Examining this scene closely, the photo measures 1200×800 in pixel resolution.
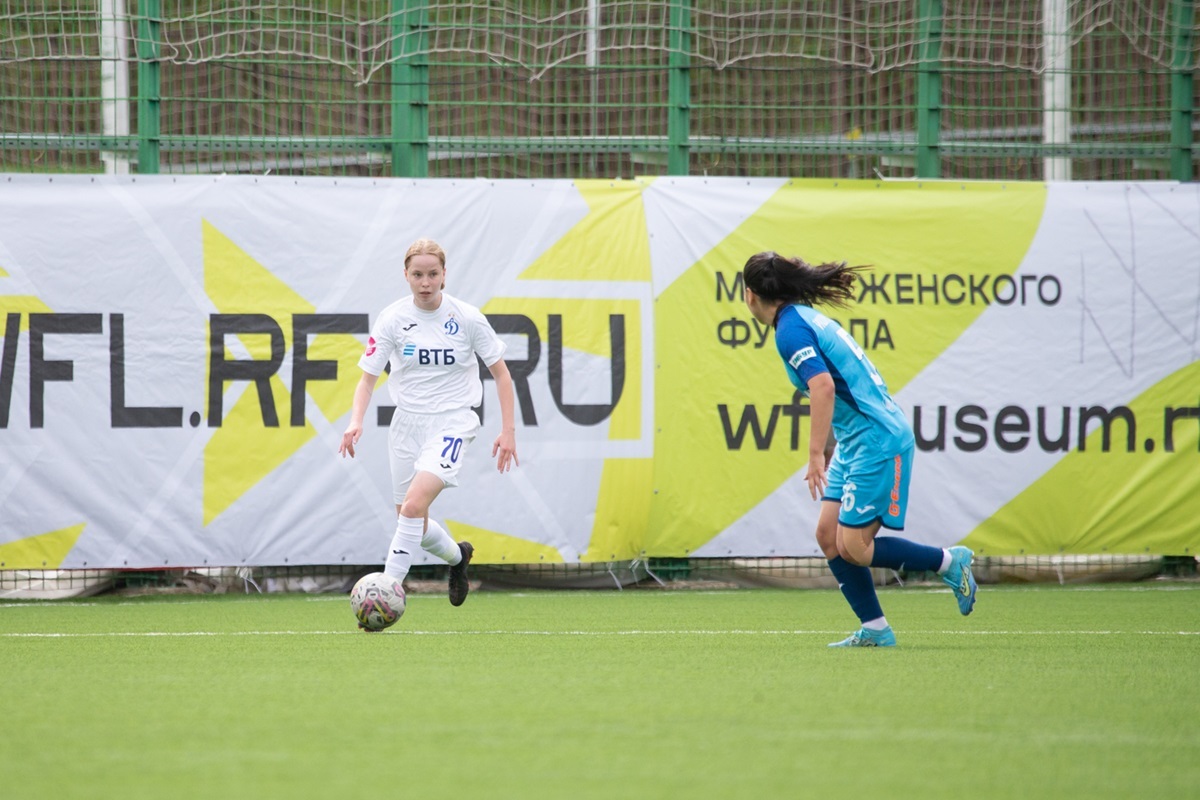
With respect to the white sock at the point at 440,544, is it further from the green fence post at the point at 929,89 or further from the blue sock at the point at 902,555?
the green fence post at the point at 929,89

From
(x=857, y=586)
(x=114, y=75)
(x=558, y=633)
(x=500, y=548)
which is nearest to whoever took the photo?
(x=857, y=586)

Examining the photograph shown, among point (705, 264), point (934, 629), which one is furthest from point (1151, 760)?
point (705, 264)

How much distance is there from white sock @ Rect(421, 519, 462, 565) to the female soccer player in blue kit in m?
2.22

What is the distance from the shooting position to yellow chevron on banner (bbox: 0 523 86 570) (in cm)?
971

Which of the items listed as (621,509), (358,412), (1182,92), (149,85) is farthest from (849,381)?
(1182,92)

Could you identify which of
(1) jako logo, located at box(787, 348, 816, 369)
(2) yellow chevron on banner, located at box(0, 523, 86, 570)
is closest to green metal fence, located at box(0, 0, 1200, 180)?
(2) yellow chevron on banner, located at box(0, 523, 86, 570)

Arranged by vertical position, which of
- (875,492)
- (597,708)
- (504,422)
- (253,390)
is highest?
(253,390)

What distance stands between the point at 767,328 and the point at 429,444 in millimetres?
3425

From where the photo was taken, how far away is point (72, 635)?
25.0 ft

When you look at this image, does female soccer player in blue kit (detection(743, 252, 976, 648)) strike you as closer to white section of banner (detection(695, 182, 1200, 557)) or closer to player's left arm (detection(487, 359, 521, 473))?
player's left arm (detection(487, 359, 521, 473))

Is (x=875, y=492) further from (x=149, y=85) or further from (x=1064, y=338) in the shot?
(x=149, y=85)

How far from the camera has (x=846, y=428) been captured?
261 inches

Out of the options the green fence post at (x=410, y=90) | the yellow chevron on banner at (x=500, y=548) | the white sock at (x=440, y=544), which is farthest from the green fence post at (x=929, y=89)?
the white sock at (x=440, y=544)

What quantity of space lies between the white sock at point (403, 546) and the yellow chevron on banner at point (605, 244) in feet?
9.73
